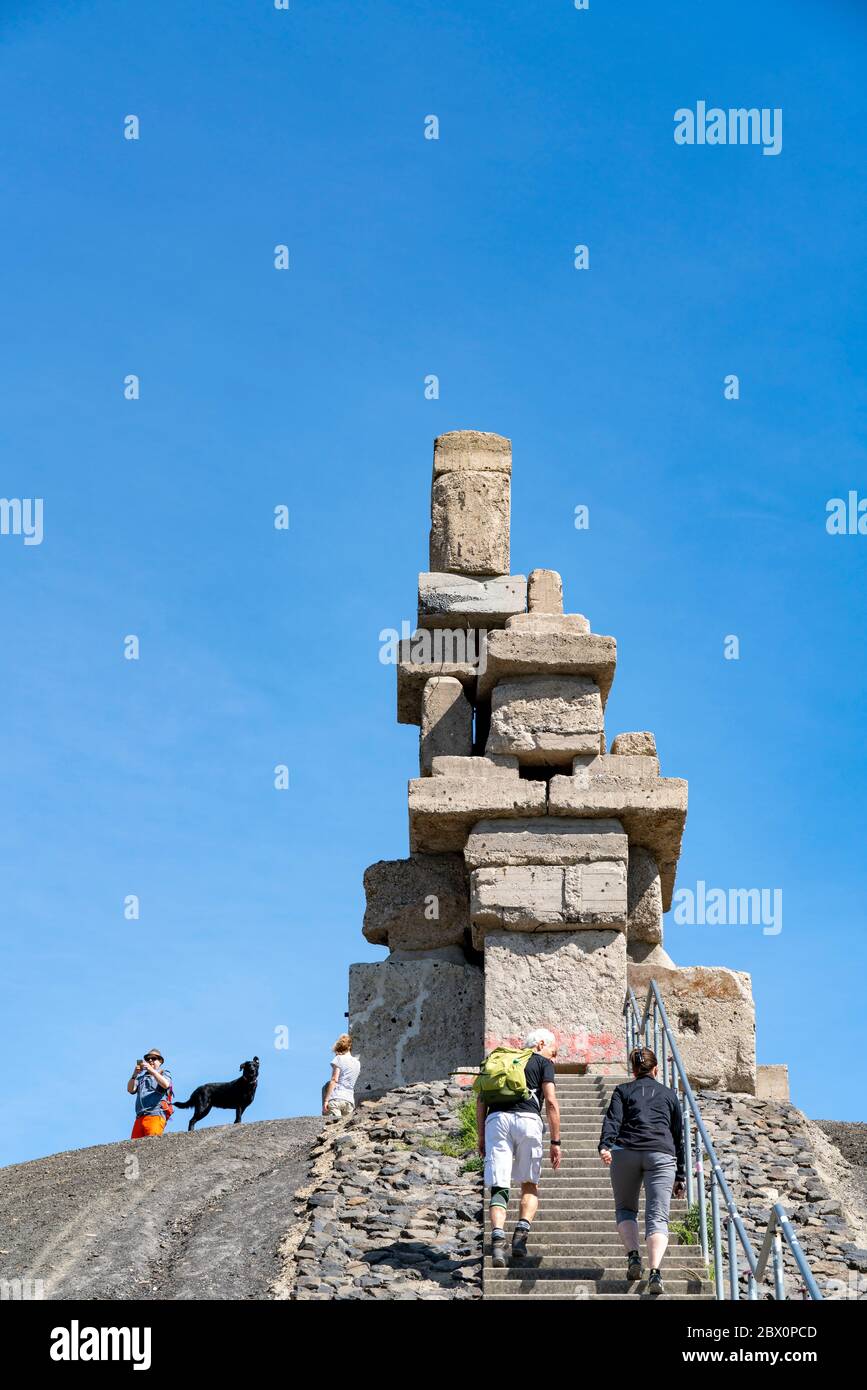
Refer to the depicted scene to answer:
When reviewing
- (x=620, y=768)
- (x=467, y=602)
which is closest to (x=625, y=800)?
(x=620, y=768)

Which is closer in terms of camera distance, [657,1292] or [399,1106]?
[657,1292]

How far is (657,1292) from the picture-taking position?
1080 centimetres

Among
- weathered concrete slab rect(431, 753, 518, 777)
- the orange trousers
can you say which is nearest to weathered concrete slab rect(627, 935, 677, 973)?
weathered concrete slab rect(431, 753, 518, 777)

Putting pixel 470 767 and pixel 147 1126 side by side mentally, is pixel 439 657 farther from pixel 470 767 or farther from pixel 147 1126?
pixel 147 1126

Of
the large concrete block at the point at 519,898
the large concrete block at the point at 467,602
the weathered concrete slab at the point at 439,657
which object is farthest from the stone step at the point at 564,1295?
the large concrete block at the point at 467,602

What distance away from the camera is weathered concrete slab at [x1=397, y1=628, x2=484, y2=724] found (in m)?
18.6

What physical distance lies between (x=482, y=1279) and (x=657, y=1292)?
1259mm

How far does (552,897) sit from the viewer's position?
666 inches

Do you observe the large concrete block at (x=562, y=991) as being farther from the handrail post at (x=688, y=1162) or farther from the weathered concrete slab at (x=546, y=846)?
the handrail post at (x=688, y=1162)

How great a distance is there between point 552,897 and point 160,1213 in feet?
15.3
